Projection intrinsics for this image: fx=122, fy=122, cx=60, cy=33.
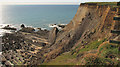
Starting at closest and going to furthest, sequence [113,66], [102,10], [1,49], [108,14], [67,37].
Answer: [113,66] → [108,14] → [102,10] → [67,37] → [1,49]

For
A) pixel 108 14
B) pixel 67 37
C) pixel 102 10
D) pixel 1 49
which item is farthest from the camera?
pixel 1 49

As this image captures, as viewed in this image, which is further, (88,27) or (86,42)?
(88,27)

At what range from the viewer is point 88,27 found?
31.8 m

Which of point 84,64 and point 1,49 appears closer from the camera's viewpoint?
point 84,64

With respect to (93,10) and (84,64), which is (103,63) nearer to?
(84,64)

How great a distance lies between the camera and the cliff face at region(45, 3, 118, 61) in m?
26.0

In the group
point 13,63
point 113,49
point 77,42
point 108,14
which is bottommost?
point 13,63

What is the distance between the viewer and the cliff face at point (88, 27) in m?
26.0

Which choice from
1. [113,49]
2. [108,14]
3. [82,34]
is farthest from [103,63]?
[82,34]

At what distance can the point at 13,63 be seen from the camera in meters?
32.4

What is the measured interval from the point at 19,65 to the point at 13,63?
2713 mm

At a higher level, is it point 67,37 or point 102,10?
point 102,10

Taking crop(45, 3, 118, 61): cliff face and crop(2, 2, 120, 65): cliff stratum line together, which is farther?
crop(45, 3, 118, 61): cliff face

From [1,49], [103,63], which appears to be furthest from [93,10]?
[1,49]
